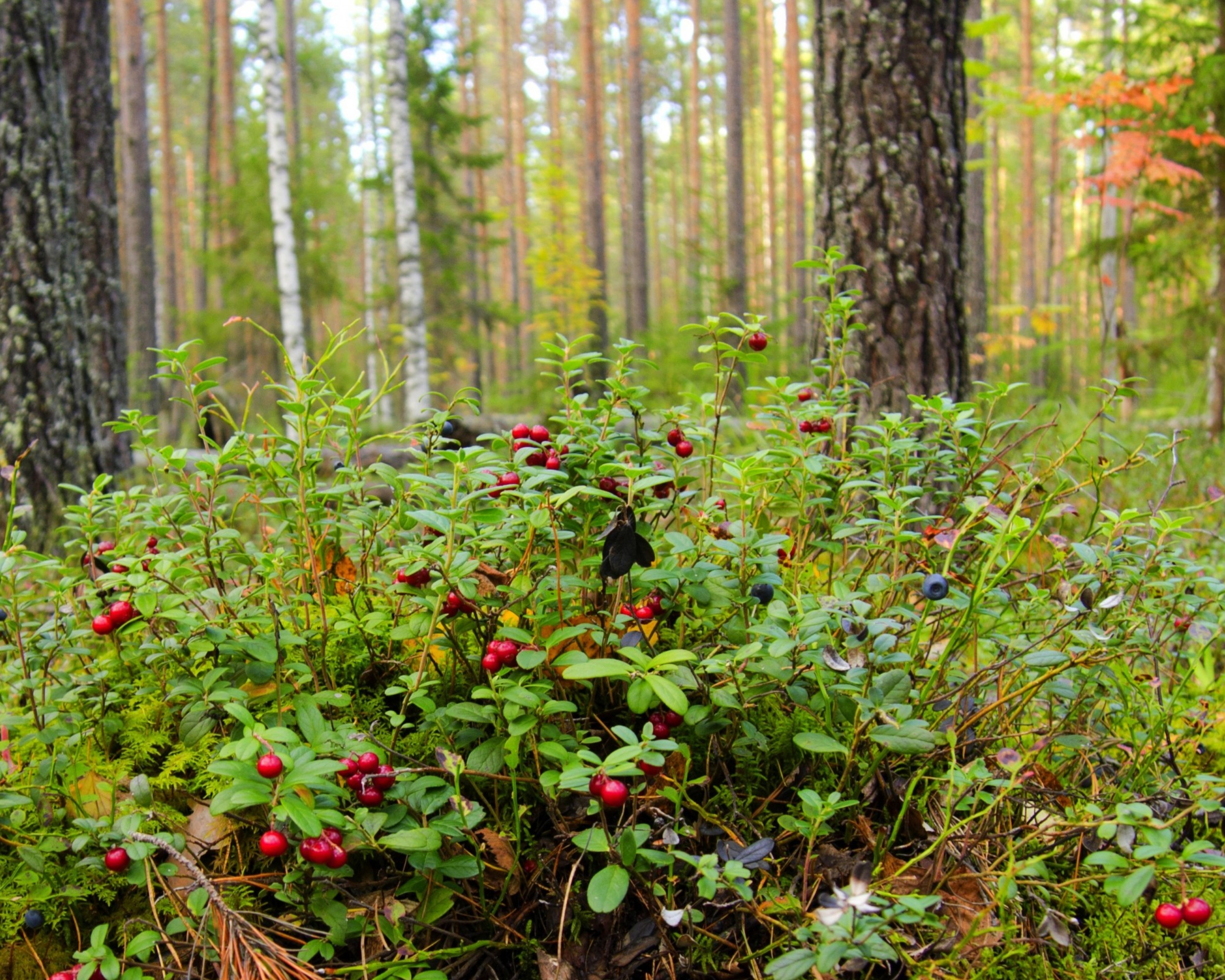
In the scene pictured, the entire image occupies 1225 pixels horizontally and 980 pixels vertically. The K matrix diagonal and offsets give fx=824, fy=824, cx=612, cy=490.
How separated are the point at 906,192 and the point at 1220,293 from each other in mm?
6177

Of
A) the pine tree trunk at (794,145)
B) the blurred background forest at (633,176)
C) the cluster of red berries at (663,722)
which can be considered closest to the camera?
the cluster of red berries at (663,722)

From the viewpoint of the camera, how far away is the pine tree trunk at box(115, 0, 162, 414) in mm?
10820

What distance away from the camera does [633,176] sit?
14.9m

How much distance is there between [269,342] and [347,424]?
1448 cm

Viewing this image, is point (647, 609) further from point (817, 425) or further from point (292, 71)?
point (292, 71)

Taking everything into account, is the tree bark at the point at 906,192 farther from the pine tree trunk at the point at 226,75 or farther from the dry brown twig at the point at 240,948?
the pine tree trunk at the point at 226,75

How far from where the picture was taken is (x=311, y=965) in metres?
1.37

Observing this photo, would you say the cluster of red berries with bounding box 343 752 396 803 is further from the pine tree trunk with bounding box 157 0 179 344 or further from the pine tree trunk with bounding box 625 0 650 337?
the pine tree trunk with bounding box 157 0 179 344

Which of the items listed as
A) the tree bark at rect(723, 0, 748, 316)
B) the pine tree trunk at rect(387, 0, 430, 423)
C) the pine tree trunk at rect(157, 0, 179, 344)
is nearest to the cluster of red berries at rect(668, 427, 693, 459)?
the pine tree trunk at rect(387, 0, 430, 423)

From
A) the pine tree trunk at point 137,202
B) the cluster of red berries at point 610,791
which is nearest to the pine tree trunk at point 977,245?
the cluster of red berries at point 610,791

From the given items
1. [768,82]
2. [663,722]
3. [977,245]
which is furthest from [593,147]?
[663,722]

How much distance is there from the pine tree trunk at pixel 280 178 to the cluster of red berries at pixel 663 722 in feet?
29.6

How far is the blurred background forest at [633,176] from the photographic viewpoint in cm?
791

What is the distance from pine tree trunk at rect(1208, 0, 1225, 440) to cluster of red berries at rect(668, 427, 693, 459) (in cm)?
772
